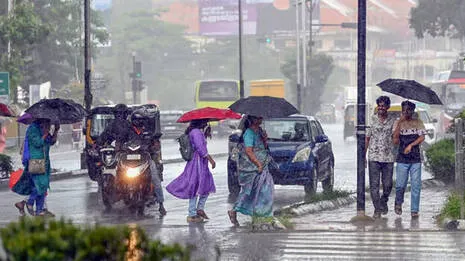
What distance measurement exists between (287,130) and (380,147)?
5.51 metres

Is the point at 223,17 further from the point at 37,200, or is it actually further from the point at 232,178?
the point at 37,200

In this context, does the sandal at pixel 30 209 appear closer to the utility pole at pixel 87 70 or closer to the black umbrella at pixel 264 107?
the black umbrella at pixel 264 107

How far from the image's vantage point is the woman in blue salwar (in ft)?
51.2

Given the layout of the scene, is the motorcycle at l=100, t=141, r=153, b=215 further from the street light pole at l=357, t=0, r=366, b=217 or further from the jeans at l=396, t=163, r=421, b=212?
the jeans at l=396, t=163, r=421, b=212

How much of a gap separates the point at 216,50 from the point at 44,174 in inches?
3862

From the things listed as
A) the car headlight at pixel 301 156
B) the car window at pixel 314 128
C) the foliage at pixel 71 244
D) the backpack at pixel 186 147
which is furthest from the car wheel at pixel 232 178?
the foliage at pixel 71 244

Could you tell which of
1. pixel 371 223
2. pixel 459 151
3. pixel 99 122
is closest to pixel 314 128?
pixel 99 122

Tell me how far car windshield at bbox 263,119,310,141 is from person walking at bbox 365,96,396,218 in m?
4.93

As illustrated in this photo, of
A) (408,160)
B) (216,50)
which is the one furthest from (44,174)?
(216,50)

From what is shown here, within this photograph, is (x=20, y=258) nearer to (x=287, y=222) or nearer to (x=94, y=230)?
(x=94, y=230)

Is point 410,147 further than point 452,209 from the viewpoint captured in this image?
Yes

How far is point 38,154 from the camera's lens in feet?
55.8

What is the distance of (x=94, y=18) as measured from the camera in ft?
200

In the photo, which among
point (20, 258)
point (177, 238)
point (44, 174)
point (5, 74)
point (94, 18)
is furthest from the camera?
point (94, 18)
